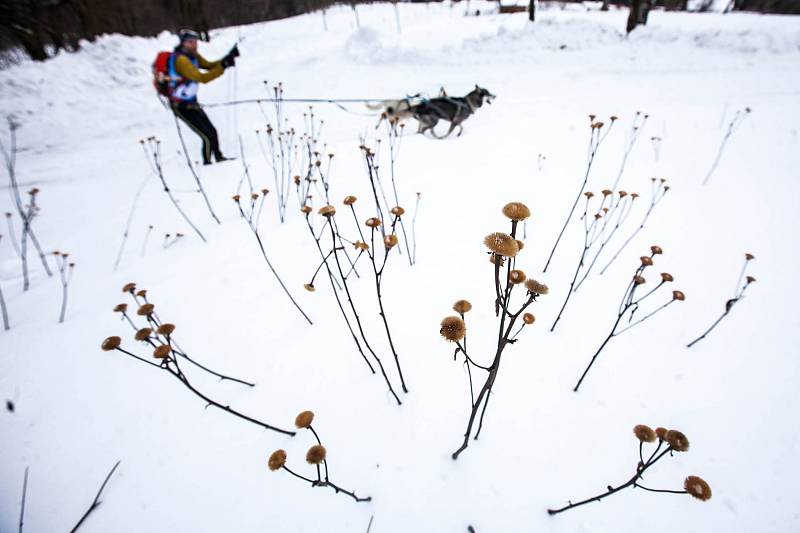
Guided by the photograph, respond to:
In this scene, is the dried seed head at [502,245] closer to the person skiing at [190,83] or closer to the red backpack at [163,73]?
the person skiing at [190,83]

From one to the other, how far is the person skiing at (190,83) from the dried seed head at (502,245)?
248 inches

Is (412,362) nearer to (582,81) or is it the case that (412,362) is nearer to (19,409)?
(19,409)

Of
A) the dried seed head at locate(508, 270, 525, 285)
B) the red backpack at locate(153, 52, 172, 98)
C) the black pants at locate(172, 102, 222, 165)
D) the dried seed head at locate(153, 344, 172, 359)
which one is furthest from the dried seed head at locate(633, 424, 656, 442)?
the red backpack at locate(153, 52, 172, 98)

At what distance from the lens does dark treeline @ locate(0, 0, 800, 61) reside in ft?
39.4

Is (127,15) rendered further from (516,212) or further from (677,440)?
(677,440)

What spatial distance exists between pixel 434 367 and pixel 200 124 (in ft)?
20.5

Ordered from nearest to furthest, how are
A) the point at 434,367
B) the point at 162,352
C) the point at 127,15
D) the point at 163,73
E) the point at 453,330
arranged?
1. the point at 453,330
2. the point at 162,352
3. the point at 434,367
4. the point at 163,73
5. the point at 127,15

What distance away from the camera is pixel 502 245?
0.82m

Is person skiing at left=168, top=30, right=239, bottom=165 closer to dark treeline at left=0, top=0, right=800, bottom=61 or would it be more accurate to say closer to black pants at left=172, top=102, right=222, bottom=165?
black pants at left=172, top=102, right=222, bottom=165

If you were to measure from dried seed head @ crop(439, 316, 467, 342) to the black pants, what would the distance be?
21.2 feet

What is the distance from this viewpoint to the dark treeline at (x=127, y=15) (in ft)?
39.4

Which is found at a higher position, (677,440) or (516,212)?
(516,212)

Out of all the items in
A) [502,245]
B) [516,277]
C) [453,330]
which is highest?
[502,245]

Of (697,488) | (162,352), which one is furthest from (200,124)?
(697,488)
